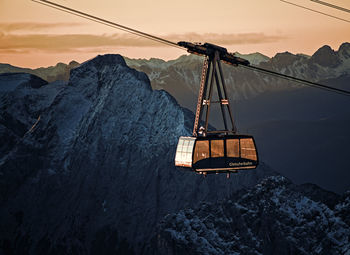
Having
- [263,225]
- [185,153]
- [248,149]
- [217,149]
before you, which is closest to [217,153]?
[217,149]

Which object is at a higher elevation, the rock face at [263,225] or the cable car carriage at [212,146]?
the cable car carriage at [212,146]

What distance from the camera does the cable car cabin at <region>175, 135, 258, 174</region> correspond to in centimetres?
6762

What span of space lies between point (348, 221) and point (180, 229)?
4605 cm

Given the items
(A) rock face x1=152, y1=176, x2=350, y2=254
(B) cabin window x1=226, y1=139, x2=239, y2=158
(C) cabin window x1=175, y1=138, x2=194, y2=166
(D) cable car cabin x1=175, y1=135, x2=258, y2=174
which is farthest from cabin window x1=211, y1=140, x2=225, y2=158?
(A) rock face x1=152, y1=176, x2=350, y2=254

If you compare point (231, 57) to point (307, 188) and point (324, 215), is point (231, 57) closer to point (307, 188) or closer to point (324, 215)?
point (324, 215)

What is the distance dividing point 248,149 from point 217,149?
11.8ft

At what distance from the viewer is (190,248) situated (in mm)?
168750

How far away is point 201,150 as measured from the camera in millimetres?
68062

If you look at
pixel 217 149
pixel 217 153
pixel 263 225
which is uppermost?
pixel 217 149

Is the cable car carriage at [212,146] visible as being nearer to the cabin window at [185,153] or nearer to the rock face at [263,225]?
the cabin window at [185,153]

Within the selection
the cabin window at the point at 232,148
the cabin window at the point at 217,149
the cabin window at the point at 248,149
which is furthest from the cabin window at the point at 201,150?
the cabin window at the point at 248,149

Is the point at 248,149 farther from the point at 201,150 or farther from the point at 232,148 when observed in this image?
the point at 201,150

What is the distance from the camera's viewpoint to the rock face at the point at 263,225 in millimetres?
157500

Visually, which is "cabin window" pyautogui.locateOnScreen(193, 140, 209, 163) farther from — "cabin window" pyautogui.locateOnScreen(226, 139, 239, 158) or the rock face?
the rock face
